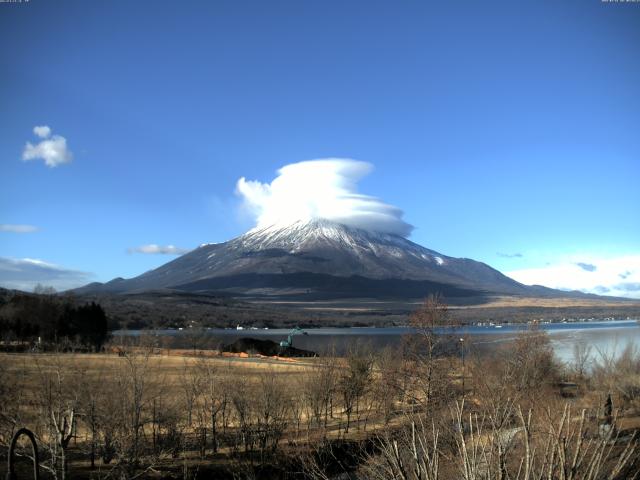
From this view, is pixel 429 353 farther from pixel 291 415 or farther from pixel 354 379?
pixel 354 379

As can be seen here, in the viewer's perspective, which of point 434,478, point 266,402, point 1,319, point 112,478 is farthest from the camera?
point 1,319

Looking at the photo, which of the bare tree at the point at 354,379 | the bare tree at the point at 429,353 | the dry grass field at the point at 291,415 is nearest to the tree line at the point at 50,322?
the dry grass field at the point at 291,415

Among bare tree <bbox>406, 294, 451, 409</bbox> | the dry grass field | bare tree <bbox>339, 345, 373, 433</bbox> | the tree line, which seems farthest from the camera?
the tree line

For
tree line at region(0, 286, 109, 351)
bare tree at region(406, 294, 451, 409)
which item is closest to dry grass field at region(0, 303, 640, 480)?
bare tree at region(406, 294, 451, 409)

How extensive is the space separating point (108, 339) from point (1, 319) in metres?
18.3

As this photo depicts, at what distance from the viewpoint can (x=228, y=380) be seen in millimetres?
36281

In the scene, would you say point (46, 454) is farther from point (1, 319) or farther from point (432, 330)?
point (1, 319)

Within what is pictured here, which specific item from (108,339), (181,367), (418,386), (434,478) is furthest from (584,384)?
(108,339)

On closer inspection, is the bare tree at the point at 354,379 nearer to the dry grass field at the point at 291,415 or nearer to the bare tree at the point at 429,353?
the dry grass field at the point at 291,415

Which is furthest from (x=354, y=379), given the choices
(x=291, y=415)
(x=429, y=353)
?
(x=429, y=353)

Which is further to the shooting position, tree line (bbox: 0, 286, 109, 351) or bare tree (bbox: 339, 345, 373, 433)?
tree line (bbox: 0, 286, 109, 351)

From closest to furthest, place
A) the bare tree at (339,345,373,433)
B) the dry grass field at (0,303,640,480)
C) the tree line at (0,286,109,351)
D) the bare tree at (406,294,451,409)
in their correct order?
the dry grass field at (0,303,640,480) → the bare tree at (406,294,451,409) → the bare tree at (339,345,373,433) → the tree line at (0,286,109,351)

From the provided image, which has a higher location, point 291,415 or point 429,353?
point 429,353

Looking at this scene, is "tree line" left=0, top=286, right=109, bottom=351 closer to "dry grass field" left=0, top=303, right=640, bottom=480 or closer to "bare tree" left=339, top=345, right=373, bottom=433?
"dry grass field" left=0, top=303, right=640, bottom=480
